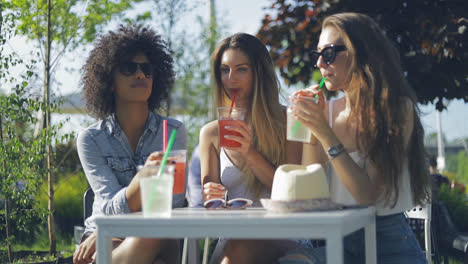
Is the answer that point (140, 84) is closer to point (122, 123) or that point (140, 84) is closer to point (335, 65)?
point (122, 123)

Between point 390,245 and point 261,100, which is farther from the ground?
point 261,100

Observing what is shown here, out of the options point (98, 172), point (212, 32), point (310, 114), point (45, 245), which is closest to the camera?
point (310, 114)

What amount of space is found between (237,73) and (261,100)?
0.68ft

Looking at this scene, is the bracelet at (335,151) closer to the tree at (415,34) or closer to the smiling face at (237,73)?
the smiling face at (237,73)

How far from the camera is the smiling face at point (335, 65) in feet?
8.27

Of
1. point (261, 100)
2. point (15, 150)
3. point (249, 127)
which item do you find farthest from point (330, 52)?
point (15, 150)

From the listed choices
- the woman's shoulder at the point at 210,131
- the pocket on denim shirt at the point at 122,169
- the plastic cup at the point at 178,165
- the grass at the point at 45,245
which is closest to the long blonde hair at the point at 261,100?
the woman's shoulder at the point at 210,131

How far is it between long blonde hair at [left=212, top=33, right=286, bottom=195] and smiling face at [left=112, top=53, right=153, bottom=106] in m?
0.44

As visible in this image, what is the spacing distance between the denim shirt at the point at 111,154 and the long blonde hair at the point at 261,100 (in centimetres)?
41

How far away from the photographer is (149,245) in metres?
2.57

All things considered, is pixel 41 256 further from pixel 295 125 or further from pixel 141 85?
pixel 295 125

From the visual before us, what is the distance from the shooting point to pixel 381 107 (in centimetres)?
238

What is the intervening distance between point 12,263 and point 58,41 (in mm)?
2064

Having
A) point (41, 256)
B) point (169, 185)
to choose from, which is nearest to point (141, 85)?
point (169, 185)
